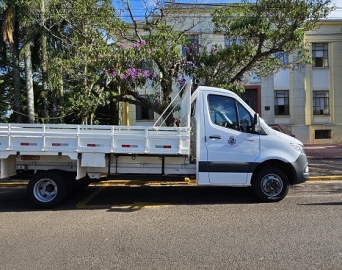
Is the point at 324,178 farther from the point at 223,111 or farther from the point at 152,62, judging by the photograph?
the point at 152,62

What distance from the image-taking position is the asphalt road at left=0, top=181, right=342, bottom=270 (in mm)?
4391

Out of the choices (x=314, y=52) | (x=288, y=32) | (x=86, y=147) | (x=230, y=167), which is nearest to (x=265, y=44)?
(x=288, y=32)

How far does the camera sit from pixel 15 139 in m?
7.04

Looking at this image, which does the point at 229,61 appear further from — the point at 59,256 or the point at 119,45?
the point at 59,256

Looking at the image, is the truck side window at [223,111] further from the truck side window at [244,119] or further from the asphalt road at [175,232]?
the asphalt road at [175,232]

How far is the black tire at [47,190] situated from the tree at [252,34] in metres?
5.68

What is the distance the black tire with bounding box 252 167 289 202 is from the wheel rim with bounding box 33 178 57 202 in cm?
418

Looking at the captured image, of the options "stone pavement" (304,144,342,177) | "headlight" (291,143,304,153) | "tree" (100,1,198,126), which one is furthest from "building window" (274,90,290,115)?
"headlight" (291,143,304,153)

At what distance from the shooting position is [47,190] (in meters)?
7.31

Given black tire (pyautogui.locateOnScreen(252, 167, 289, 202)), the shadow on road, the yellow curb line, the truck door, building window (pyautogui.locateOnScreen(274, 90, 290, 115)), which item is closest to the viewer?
the truck door

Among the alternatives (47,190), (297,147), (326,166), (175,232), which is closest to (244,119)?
(297,147)

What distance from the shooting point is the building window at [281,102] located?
74.5ft

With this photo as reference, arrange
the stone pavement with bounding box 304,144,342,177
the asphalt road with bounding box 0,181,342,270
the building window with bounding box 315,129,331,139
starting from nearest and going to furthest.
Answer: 1. the asphalt road with bounding box 0,181,342,270
2. the stone pavement with bounding box 304,144,342,177
3. the building window with bounding box 315,129,331,139

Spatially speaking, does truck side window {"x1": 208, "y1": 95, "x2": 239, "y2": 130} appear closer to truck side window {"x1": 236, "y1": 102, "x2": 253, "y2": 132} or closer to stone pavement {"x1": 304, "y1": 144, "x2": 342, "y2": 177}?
truck side window {"x1": 236, "y1": 102, "x2": 253, "y2": 132}
